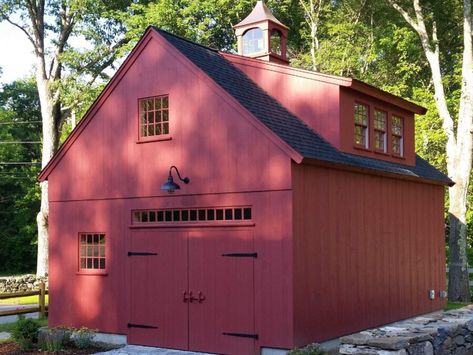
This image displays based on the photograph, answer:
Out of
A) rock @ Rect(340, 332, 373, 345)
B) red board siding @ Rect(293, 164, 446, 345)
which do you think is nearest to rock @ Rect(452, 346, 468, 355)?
rock @ Rect(340, 332, 373, 345)

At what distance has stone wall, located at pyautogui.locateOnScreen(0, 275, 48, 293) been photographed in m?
26.2

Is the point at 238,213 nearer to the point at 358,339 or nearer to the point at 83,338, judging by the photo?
the point at 358,339

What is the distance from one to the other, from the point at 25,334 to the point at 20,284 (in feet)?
49.0

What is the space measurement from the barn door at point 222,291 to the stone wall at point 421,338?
8.56 ft

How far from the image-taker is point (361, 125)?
45.7 ft

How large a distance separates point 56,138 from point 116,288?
53.1 feet

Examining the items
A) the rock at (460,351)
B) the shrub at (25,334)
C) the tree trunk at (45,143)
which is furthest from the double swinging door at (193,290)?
the tree trunk at (45,143)

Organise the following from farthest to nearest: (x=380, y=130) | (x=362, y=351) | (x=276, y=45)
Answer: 1. (x=276, y=45)
2. (x=380, y=130)
3. (x=362, y=351)

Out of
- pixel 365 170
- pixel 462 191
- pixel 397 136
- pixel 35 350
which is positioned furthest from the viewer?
pixel 462 191

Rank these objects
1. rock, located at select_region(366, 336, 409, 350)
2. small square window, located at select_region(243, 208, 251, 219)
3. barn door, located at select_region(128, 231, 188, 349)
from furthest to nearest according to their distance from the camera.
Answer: barn door, located at select_region(128, 231, 188, 349), small square window, located at select_region(243, 208, 251, 219), rock, located at select_region(366, 336, 409, 350)

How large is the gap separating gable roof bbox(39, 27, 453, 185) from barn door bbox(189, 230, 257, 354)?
2.00m

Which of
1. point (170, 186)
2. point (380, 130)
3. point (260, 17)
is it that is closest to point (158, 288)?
point (170, 186)

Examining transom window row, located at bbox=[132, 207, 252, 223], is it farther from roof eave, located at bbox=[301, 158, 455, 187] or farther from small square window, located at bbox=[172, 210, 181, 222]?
roof eave, located at bbox=[301, 158, 455, 187]

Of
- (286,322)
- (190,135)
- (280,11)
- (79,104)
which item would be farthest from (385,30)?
(286,322)
